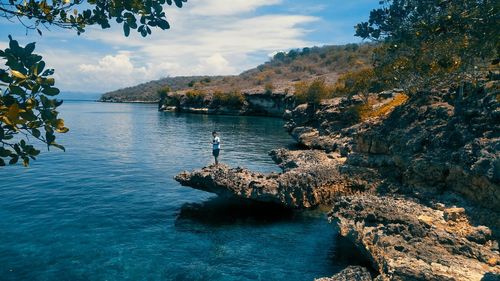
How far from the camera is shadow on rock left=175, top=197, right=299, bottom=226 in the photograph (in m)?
24.3

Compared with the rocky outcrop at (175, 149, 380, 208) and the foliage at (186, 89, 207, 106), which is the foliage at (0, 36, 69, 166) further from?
the foliage at (186, 89, 207, 106)

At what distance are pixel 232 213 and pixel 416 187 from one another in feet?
37.3

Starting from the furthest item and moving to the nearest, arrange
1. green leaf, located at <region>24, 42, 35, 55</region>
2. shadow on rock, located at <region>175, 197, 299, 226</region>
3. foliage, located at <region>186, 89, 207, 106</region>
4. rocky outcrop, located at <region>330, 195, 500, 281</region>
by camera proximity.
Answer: foliage, located at <region>186, 89, 207, 106</region> < shadow on rock, located at <region>175, 197, 299, 226</region> < rocky outcrop, located at <region>330, 195, 500, 281</region> < green leaf, located at <region>24, 42, 35, 55</region>

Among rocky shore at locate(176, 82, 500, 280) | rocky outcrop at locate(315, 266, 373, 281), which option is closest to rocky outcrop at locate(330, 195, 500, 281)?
rocky shore at locate(176, 82, 500, 280)

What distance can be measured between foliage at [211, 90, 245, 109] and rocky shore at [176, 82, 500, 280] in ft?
319

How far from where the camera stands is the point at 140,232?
2247 centimetres

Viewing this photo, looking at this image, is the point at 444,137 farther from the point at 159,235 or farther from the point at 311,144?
the point at 311,144

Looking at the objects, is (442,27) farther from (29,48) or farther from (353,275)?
(29,48)

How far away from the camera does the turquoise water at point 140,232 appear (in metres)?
17.8

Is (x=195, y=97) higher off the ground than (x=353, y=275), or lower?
higher

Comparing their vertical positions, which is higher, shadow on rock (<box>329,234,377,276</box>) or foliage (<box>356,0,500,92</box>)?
foliage (<box>356,0,500,92</box>)

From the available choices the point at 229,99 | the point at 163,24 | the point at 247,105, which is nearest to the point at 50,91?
the point at 163,24

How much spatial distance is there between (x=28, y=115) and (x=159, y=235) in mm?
18229

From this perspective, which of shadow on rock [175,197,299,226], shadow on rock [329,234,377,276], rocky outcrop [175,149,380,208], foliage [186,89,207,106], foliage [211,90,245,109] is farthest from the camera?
foliage [186,89,207,106]
